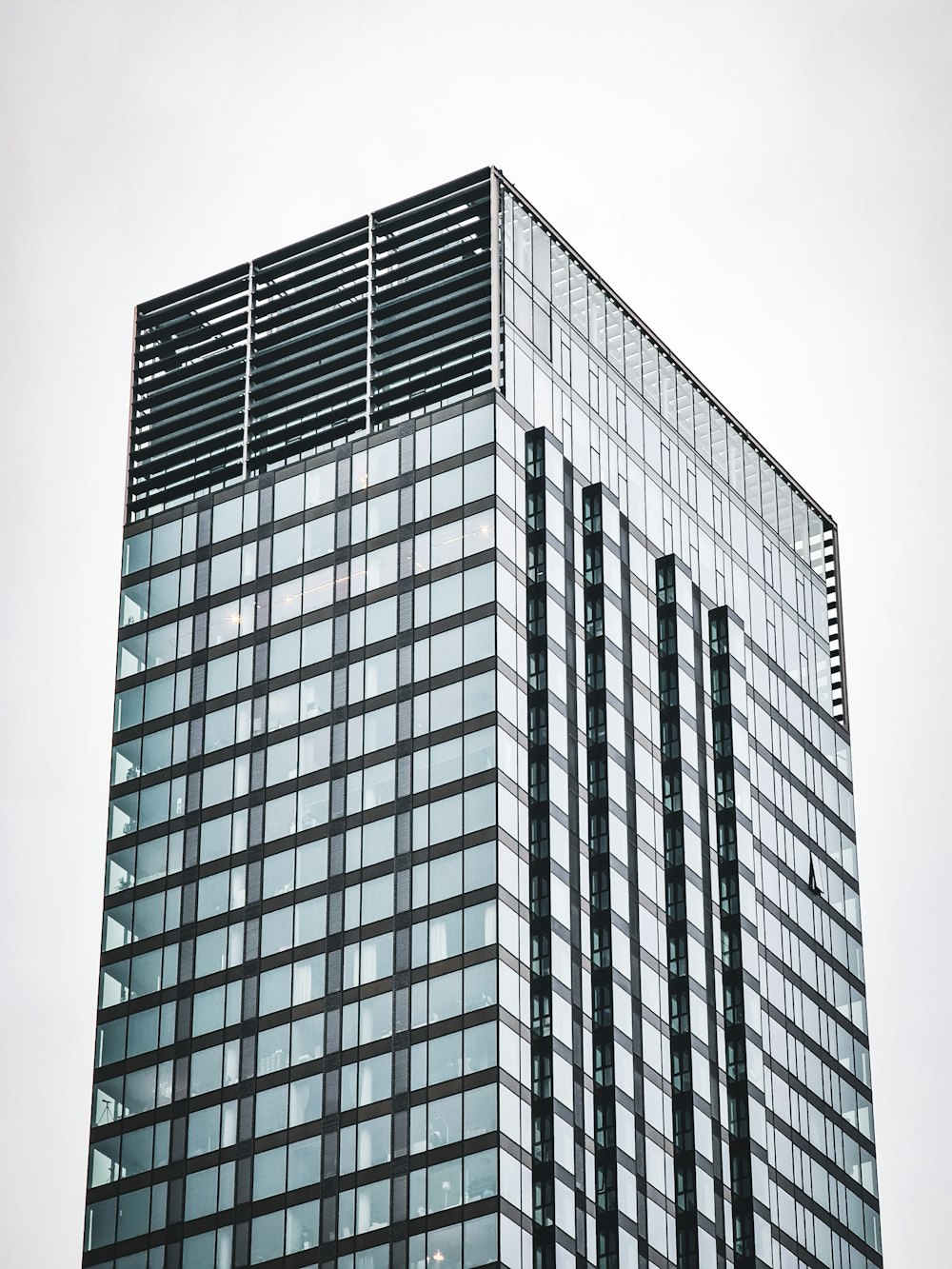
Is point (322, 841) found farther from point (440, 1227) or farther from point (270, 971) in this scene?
point (440, 1227)

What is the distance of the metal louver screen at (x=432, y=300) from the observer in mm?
139625

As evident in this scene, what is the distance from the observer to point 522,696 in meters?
130

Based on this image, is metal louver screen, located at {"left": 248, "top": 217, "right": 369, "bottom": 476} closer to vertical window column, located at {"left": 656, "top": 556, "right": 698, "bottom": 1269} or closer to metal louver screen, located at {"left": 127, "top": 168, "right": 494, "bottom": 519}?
metal louver screen, located at {"left": 127, "top": 168, "right": 494, "bottom": 519}

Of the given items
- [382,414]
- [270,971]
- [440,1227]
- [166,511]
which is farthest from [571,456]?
[440,1227]

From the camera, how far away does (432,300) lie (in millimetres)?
141625

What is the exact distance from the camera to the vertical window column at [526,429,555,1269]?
118m

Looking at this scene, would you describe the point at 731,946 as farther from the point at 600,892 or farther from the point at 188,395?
the point at 188,395

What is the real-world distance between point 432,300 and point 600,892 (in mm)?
33984

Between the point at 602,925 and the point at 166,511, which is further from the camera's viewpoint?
the point at 166,511

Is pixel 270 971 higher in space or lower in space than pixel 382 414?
lower

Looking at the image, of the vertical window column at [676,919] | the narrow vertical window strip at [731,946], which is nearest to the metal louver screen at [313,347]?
the vertical window column at [676,919]

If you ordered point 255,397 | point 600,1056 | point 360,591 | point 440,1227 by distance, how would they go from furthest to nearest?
point 255,397 → point 360,591 → point 600,1056 → point 440,1227

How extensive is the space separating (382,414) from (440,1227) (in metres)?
46.3

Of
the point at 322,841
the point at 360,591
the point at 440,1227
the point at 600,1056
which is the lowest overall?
the point at 440,1227
